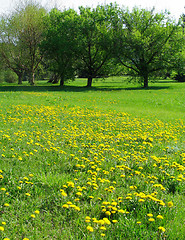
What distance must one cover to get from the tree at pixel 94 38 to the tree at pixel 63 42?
118 cm

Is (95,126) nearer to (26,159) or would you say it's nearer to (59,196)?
(26,159)

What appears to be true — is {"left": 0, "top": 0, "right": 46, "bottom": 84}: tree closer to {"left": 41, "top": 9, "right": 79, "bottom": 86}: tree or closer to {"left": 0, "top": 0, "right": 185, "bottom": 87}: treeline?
{"left": 0, "top": 0, "right": 185, "bottom": 87}: treeline

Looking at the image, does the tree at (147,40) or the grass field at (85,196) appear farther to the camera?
the tree at (147,40)

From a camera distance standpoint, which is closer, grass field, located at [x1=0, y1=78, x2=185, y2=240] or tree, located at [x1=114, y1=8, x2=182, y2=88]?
grass field, located at [x1=0, y1=78, x2=185, y2=240]

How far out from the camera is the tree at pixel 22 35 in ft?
111

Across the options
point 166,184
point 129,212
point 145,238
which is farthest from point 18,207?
point 166,184

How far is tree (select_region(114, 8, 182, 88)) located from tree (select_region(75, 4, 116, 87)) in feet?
5.03

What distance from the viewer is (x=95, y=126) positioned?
852 centimetres

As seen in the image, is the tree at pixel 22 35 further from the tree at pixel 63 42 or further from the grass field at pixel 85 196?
the grass field at pixel 85 196

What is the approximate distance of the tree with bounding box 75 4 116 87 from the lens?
1282 inches

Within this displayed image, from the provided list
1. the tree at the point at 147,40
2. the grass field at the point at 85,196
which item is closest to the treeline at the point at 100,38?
the tree at the point at 147,40

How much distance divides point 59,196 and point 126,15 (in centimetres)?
3458

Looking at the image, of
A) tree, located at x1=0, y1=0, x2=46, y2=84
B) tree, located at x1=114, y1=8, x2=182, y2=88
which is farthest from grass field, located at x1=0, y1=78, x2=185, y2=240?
tree, located at x1=0, y1=0, x2=46, y2=84

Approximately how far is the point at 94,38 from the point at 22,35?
37.4 feet
